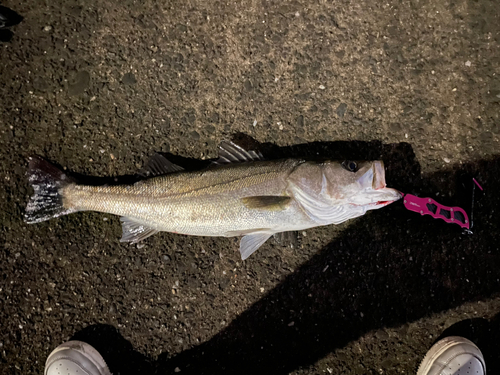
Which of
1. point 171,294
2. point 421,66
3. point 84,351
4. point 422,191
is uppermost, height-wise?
point 421,66

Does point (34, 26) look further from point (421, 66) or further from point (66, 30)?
point (421, 66)

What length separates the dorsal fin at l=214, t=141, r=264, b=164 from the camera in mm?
3311

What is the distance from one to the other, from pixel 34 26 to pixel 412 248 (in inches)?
198

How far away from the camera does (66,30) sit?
3.65 meters

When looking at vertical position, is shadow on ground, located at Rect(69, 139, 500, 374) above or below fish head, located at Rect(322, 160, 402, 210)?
below

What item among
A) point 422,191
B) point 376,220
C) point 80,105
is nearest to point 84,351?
point 80,105

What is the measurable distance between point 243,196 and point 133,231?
1.28 metres

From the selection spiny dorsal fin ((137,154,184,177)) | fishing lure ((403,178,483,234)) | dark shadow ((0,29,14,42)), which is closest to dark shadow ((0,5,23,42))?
dark shadow ((0,29,14,42))

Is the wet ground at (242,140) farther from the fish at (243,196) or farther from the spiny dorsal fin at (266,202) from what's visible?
the spiny dorsal fin at (266,202)

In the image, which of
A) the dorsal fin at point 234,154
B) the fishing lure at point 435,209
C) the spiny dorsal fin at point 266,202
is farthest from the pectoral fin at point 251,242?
the fishing lure at point 435,209

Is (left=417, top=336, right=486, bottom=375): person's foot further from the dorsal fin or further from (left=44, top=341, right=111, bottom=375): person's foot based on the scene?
(left=44, top=341, right=111, bottom=375): person's foot

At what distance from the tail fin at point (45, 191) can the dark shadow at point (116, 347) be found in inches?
53.8

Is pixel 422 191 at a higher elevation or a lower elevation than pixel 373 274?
higher

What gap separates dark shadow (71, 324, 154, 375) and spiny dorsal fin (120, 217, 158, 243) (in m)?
1.10
